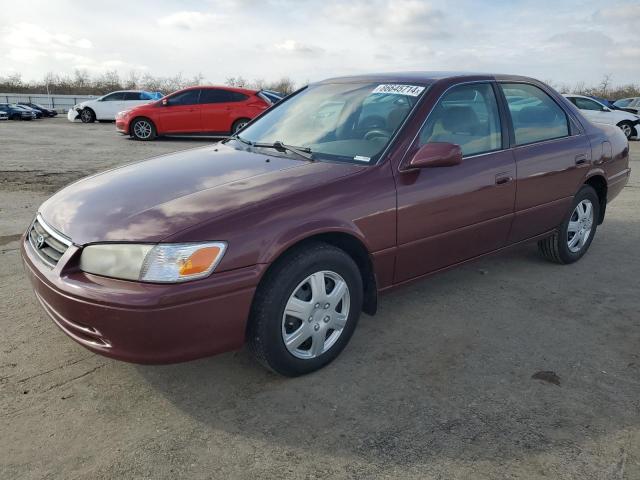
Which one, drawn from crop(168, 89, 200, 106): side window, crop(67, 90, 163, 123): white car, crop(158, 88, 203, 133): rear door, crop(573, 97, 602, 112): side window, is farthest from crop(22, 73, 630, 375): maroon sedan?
crop(67, 90, 163, 123): white car

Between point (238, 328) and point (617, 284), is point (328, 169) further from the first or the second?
point (617, 284)

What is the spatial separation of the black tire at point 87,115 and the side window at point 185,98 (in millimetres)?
8976

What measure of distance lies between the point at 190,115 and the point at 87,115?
9.66 meters

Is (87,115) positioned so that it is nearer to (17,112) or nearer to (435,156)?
(17,112)

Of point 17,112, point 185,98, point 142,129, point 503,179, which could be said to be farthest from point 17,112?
point 503,179

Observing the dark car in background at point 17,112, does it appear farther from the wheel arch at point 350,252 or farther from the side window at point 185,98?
the wheel arch at point 350,252

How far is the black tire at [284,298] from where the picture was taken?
2.47 metres

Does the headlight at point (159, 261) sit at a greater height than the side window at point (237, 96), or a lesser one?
lesser

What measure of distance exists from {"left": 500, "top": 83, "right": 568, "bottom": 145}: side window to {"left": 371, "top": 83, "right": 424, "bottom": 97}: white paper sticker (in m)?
0.85

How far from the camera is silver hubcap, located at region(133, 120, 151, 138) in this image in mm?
13875

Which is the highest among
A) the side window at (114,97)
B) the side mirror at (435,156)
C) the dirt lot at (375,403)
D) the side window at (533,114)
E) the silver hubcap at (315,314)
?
the side window at (114,97)

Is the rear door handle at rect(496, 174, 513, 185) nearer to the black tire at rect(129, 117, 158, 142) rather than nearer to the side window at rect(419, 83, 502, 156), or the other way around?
the side window at rect(419, 83, 502, 156)

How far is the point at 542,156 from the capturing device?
391cm

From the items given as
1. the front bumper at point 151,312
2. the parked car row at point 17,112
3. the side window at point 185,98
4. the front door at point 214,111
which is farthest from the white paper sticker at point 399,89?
the parked car row at point 17,112
